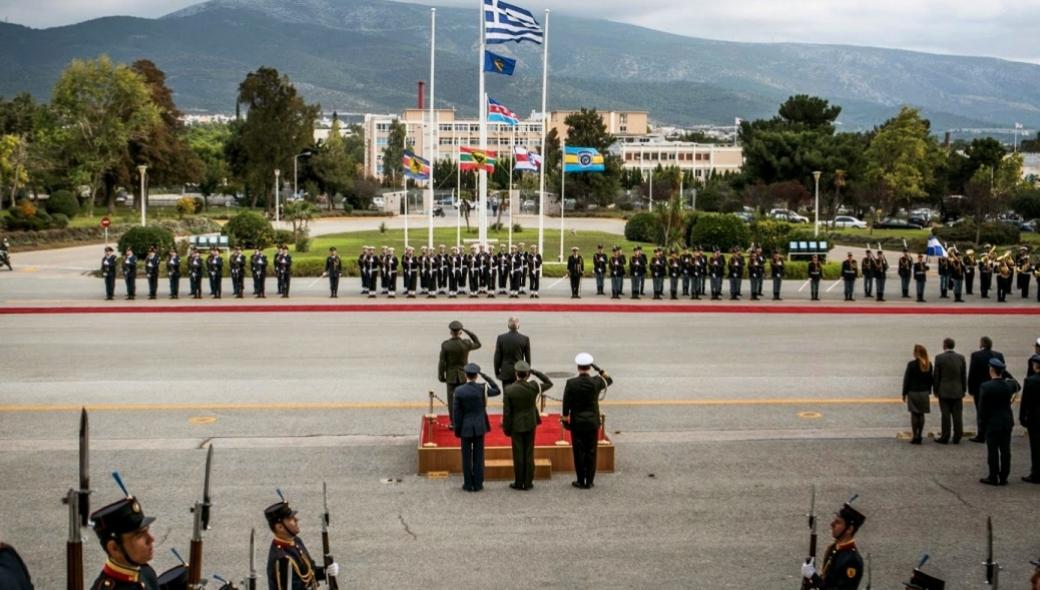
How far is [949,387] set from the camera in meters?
16.0

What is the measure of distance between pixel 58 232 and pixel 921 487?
55787mm

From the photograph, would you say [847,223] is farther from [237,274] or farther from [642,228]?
[237,274]

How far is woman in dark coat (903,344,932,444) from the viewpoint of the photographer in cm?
1602

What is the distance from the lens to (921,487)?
13930mm

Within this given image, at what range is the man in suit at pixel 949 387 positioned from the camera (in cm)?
1600

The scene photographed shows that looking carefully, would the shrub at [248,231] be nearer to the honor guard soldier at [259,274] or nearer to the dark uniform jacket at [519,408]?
the honor guard soldier at [259,274]

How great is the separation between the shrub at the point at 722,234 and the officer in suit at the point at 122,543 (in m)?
46.8

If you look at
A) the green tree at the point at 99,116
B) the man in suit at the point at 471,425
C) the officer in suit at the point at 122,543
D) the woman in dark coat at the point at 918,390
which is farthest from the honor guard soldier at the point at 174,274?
the green tree at the point at 99,116

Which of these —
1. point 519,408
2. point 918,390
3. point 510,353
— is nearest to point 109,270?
point 510,353

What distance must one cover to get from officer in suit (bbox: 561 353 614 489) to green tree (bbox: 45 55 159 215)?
73.5 metres

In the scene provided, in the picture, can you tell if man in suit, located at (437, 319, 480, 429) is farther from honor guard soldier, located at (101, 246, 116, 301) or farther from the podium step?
honor guard soldier, located at (101, 246, 116, 301)

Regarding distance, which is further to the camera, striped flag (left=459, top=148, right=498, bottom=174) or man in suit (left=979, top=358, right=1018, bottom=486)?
striped flag (left=459, top=148, right=498, bottom=174)

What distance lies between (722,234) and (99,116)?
50.4m

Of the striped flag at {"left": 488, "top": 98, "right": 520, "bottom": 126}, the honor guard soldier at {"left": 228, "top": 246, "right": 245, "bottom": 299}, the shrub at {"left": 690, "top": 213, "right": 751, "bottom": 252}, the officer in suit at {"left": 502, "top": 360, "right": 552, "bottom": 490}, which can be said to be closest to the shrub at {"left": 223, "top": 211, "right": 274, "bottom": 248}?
the striped flag at {"left": 488, "top": 98, "right": 520, "bottom": 126}
